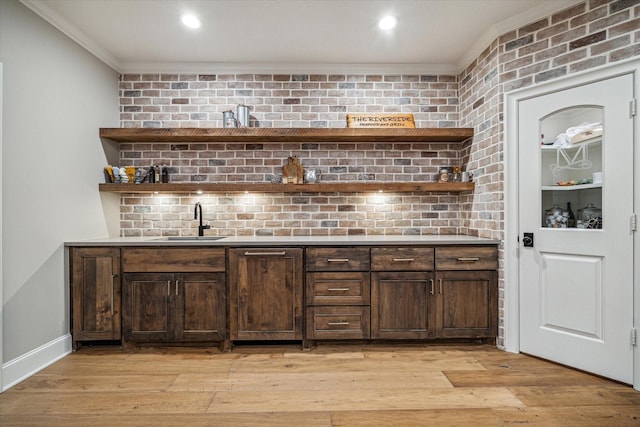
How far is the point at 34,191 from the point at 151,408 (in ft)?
5.57

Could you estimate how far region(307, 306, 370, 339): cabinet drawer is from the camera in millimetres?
2725

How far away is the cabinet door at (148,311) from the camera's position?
8.82 ft

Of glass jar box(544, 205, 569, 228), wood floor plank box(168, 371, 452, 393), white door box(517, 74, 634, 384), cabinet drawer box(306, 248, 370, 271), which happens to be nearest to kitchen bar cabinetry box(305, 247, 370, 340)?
cabinet drawer box(306, 248, 370, 271)

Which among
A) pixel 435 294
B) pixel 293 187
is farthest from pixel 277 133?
pixel 435 294

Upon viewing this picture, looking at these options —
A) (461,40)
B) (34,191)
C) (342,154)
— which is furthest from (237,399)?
(461,40)

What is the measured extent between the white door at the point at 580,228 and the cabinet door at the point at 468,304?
220mm

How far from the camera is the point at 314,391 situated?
6.87 feet

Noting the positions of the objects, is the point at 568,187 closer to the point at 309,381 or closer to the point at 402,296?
the point at 402,296

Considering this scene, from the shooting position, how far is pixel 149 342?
2.73 m

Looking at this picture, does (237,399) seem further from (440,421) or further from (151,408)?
(440,421)

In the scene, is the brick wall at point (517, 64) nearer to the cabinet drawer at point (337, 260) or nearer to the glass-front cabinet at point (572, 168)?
the glass-front cabinet at point (572, 168)

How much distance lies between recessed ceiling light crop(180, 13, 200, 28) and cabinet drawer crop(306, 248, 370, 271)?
1.97 metres

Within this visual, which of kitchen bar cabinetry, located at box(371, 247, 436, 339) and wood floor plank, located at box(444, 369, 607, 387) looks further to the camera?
kitchen bar cabinetry, located at box(371, 247, 436, 339)

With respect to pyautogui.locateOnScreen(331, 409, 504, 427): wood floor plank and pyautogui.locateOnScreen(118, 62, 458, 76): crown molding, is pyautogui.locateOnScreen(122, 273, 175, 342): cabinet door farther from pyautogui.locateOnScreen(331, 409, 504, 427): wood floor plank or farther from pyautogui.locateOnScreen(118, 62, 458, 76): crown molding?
pyautogui.locateOnScreen(118, 62, 458, 76): crown molding
